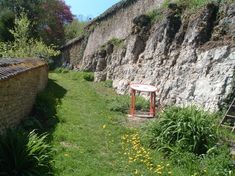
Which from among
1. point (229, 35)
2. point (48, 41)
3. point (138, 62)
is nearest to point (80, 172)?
point (229, 35)

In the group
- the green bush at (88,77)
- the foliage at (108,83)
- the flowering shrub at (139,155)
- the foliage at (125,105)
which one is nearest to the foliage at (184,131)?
the flowering shrub at (139,155)

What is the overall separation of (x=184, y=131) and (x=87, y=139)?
7.85ft

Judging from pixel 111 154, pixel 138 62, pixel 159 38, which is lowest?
pixel 111 154

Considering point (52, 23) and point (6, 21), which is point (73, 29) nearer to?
point (52, 23)

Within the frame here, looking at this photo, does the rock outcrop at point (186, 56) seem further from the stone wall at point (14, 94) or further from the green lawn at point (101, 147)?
the stone wall at point (14, 94)

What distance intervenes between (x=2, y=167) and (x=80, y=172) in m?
1.51

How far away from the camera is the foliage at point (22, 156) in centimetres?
706

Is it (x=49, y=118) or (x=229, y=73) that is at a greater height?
(x=229, y=73)

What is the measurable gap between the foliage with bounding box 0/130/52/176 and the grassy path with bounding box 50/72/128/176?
1.28 ft

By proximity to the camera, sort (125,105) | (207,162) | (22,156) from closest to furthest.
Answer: (22,156) < (207,162) < (125,105)

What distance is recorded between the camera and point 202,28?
1357cm

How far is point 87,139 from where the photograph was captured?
33.1 ft

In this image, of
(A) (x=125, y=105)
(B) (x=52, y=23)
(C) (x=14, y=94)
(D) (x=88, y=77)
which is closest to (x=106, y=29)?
(D) (x=88, y=77)

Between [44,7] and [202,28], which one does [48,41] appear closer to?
[44,7]
